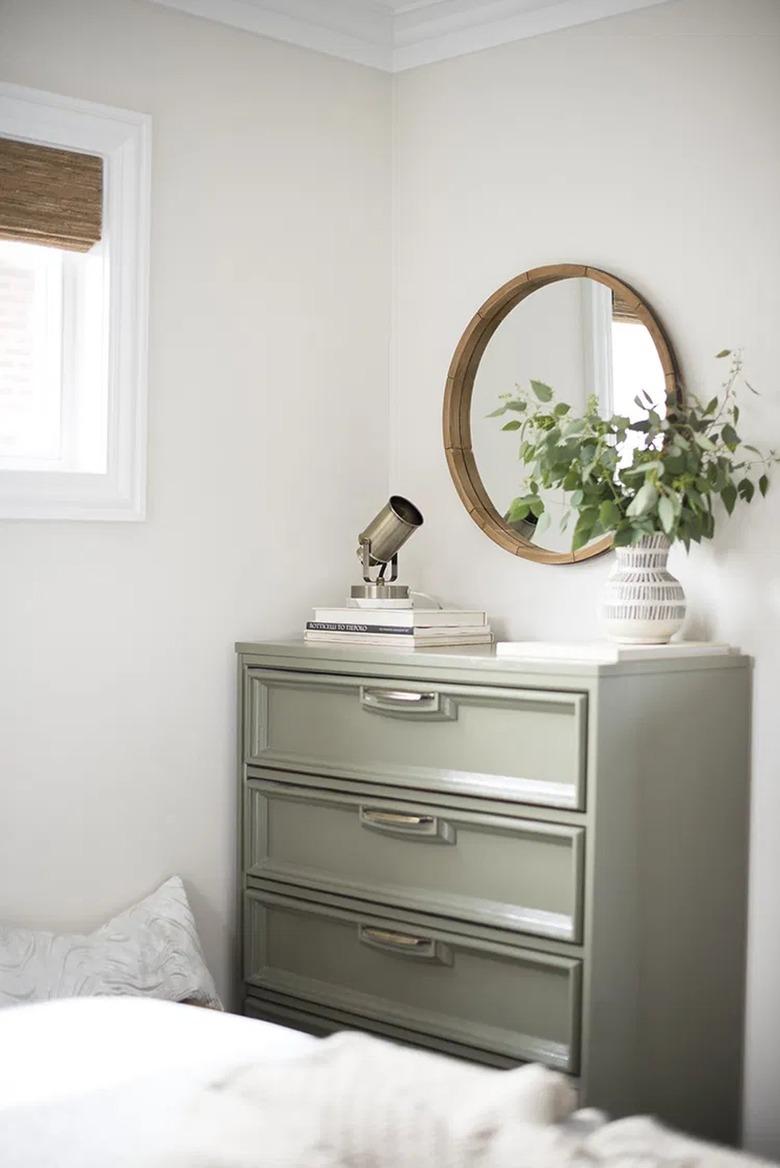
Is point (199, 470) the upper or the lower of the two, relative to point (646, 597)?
upper

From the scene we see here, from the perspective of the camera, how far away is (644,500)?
2406 millimetres

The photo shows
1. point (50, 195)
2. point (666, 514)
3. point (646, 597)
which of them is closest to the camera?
point (666, 514)

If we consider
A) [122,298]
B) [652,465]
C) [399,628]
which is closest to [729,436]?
[652,465]

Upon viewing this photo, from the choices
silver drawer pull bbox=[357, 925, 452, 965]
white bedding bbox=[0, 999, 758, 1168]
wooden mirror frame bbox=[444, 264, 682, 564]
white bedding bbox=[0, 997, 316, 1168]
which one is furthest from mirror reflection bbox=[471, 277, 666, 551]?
white bedding bbox=[0, 999, 758, 1168]

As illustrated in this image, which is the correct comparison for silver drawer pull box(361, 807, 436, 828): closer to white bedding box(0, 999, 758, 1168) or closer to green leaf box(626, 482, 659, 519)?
green leaf box(626, 482, 659, 519)

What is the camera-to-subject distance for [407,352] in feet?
10.7

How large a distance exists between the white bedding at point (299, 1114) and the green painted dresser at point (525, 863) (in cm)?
96

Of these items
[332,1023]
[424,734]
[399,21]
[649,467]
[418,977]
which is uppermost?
[399,21]

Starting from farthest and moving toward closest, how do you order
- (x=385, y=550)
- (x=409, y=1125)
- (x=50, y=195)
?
(x=385, y=550) < (x=50, y=195) < (x=409, y=1125)

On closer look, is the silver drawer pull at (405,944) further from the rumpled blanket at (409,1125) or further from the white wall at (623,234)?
the rumpled blanket at (409,1125)

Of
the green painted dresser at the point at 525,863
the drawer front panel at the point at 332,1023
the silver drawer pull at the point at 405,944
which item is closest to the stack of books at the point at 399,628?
the green painted dresser at the point at 525,863

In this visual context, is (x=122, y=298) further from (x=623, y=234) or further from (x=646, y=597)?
(x=646, y=597)

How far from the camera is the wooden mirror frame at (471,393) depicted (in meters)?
2.80

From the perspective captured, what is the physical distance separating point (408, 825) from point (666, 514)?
78 cm
